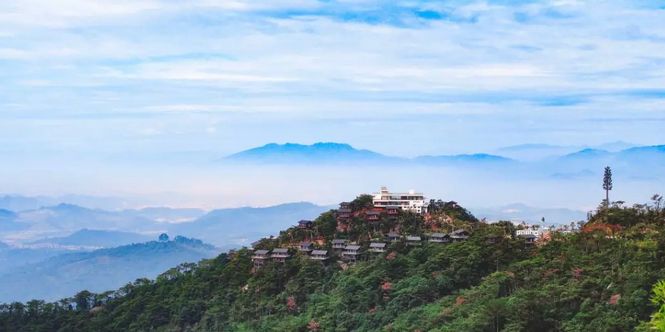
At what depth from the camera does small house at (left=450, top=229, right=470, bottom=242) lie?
51172 mm

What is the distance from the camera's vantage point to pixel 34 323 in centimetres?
5916

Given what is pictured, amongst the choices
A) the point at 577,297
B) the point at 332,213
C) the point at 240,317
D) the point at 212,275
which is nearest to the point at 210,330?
the point at 240,317

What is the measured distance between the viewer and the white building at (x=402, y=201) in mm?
58969

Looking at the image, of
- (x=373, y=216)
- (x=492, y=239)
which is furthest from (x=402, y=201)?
(x=492, y=239)

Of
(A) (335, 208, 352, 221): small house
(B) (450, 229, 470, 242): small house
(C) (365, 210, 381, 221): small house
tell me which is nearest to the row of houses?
(A) (335, 208, 352, 221): small house

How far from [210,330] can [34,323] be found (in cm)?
1563

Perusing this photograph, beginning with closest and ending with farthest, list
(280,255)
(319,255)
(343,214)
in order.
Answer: (319,255)
(280,255)
(343,214)

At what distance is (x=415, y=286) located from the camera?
45000 mm

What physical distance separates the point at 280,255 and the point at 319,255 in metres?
2.77

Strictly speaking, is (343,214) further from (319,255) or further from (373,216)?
(319,255)

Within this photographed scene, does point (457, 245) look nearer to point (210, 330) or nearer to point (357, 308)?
point (357, 308)

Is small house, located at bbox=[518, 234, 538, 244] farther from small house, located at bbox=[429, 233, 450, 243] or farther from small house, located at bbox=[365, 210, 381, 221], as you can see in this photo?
small house, located at bbox=[365, 210, 381, 221]

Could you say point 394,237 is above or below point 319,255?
above

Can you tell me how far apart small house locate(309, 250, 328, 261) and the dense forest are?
696 mm
